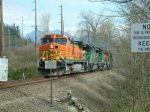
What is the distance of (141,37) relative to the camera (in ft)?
31.3

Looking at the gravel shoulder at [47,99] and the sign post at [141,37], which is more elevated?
the sign post at [141,37]

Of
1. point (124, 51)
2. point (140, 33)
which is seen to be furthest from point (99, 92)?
point (140, 33)

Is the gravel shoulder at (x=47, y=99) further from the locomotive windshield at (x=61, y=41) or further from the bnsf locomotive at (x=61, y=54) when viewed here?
the locomotive windshield at (x=61, y=41)

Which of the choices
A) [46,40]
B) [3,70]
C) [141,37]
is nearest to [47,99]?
[3,70]

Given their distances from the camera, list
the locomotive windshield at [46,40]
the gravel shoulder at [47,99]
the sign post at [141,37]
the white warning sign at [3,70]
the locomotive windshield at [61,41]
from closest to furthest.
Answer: the sign post at [141,37], the white warning sign at [3,70], the gravel shoulder at [47,99], the locomotive windshield at [46,40], the locomotive windshield at [61,41]

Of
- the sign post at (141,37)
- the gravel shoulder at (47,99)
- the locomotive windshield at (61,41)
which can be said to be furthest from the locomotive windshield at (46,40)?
the sign post at (141,37)

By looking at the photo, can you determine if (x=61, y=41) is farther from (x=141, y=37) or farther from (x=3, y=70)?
(x=141, y=37)

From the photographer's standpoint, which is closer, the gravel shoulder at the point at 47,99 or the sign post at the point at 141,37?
the sign post at the point at 141,37

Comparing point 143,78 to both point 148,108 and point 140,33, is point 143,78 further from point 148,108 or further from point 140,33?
point 140,33

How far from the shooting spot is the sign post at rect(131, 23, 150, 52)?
30.8 ft

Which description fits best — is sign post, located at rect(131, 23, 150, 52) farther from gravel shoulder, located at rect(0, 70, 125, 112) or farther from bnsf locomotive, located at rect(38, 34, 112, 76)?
bnsf locomotive, located at rect(38, 34, 112, 76)

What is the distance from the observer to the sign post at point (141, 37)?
30.8ft

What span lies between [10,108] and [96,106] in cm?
779

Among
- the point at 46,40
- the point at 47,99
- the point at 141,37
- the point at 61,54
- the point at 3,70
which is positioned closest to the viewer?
the point at 141,37
